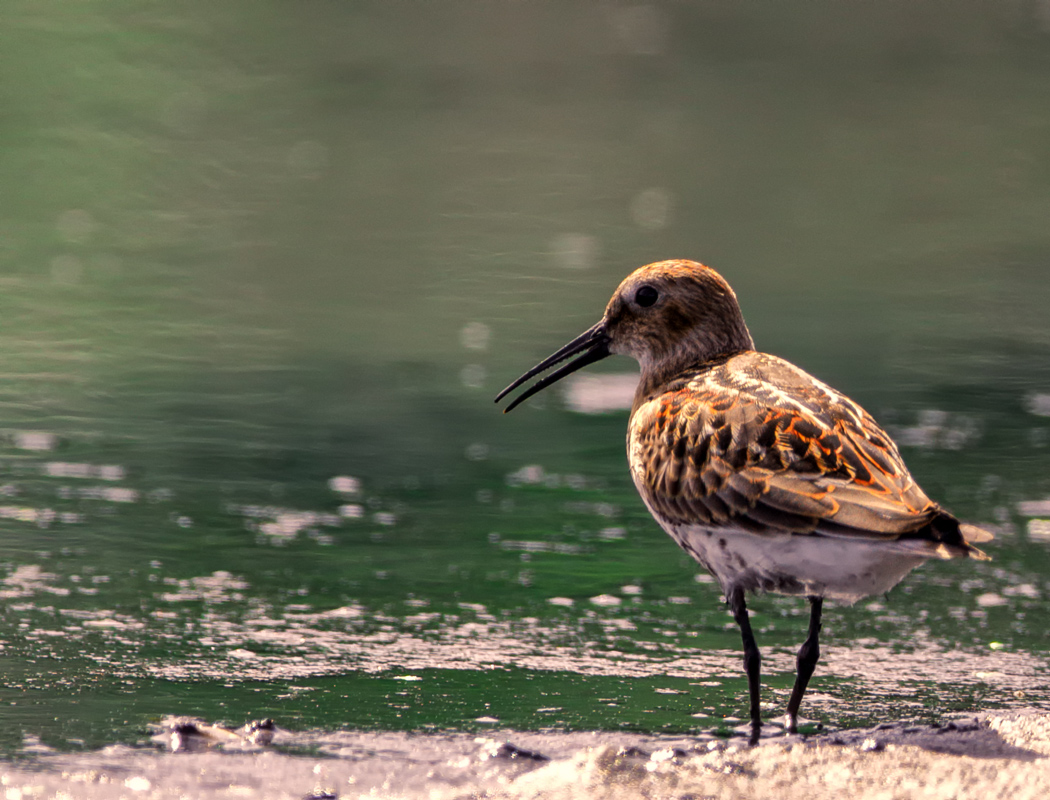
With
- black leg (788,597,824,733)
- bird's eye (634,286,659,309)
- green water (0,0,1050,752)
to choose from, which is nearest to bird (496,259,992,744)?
black leg (788,597,824,733)

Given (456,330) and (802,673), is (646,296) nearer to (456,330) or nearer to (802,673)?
(802,673)

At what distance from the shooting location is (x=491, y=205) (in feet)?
53.3

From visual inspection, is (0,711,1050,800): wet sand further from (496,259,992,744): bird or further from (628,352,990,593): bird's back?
(628,352,990,593): bird's back

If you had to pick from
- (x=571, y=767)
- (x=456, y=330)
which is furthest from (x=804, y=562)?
(x=456, y=330)

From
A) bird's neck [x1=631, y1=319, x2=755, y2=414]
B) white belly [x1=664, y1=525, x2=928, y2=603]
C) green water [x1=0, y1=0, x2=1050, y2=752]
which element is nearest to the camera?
white belly [x1=664, y1=525, x2=928, y2=603]

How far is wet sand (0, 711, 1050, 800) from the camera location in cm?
461

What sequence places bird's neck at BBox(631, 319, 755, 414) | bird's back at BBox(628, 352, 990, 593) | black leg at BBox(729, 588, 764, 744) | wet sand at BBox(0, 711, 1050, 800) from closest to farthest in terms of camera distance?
wet sand at BBox(0, 711, 1050, 800) < bird's back at BBox(628, 352, 990, 593) < black leg at BBox(729, 588, 764, 744) < bird's neck at BBox(631, 319, 755, 414)

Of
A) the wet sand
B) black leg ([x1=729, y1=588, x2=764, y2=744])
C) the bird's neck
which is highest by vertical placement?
the bird's neck

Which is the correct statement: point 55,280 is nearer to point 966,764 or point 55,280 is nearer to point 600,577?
point 600,577

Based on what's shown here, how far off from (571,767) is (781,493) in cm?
99

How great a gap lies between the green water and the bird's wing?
767 mm

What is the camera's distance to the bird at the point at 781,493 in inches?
189

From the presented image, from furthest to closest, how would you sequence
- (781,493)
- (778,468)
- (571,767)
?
(778,468) < (781,493) < (571,767)

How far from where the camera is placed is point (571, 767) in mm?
4773
